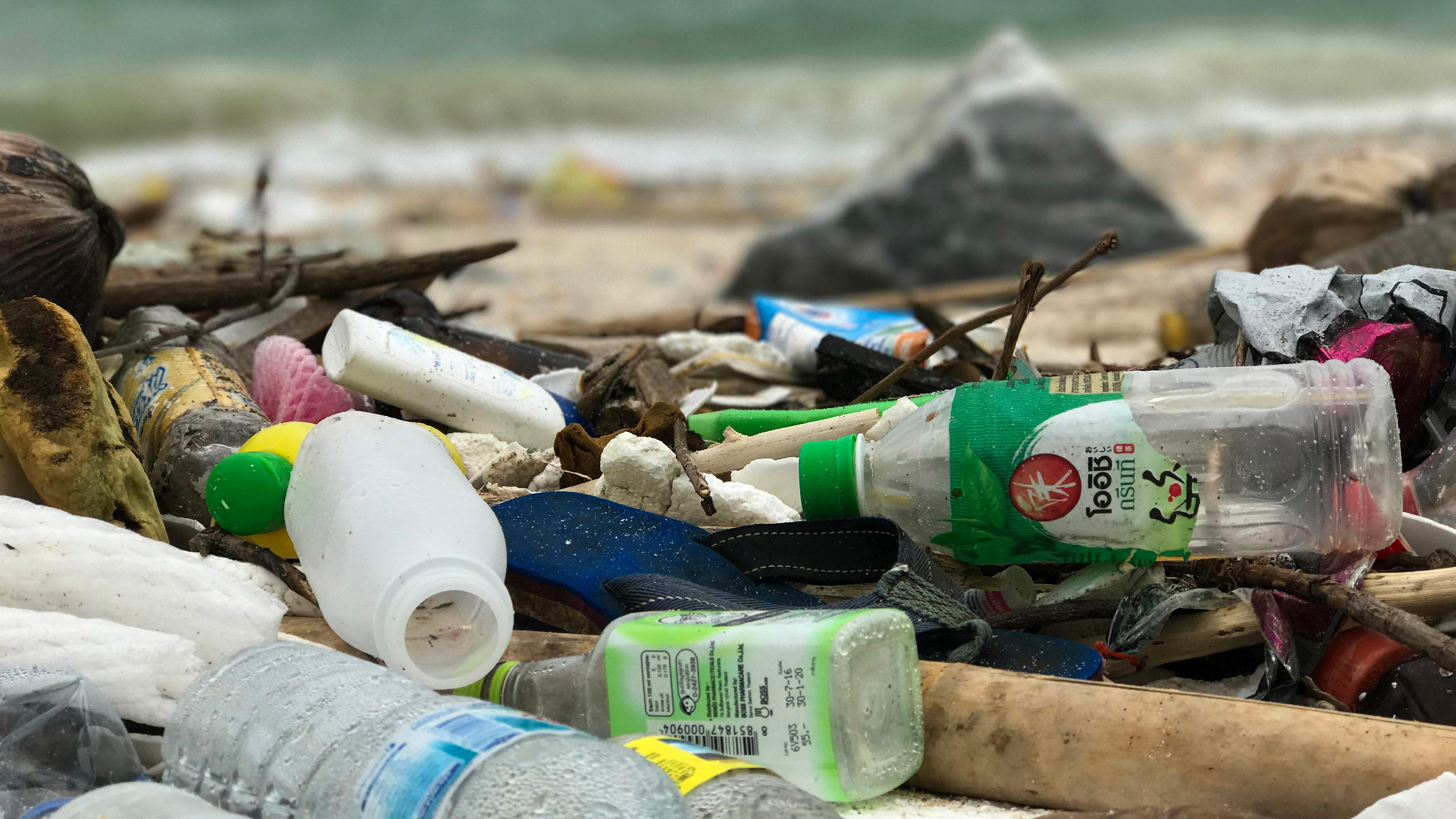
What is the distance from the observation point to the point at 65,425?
56.2 inches

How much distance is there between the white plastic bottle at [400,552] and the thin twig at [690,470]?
29 cm

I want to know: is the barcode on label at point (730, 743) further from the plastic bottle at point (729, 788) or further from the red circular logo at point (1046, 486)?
the red circular logo at point (1046, 486)

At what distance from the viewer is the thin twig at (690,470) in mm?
1555

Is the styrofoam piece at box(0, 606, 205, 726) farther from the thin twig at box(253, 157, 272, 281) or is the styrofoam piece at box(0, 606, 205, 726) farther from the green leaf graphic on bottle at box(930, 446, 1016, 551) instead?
the thin twig at box(253, 157, 272, 281)

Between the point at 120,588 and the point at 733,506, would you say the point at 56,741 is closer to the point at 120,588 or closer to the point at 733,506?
the point at 120,588

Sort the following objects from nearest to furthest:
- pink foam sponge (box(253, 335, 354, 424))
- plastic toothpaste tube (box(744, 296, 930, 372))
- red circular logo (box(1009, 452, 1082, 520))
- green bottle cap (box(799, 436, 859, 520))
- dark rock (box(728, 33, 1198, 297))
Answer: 1. red circular logo (box(1009, 452, 1082, 520))
2. green bottle cap (box(799, 436, 859, 520))
3. pink foam sponge (box(253, 335, 354, 424))
4. plastic toothpaste tube (box(744, 296, 930, 372))
5. dark rock (box(728, 33, 1198, 297))

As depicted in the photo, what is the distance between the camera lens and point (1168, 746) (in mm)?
1112

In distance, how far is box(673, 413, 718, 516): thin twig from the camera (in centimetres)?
155

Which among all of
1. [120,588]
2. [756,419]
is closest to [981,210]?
[756,419]

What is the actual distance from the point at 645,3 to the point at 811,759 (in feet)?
49.9

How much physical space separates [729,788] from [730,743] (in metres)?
0.17

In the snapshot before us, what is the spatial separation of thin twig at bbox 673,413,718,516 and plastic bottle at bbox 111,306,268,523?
2.03 feet

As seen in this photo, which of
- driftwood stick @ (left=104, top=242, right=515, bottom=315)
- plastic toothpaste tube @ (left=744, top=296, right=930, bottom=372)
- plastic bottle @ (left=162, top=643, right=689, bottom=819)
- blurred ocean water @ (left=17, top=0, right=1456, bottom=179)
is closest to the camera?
plastic bottle @ (left=162, top=643, right=689, bottom=819)

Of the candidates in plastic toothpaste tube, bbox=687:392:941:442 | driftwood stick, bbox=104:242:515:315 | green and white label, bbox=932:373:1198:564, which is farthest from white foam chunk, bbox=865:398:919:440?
driftwood stick, bbox=104:242:515:315
